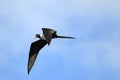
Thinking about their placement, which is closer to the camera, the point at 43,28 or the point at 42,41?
the point at 43,28

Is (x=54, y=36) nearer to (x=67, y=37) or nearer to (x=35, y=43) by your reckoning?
(x=67, y=37)

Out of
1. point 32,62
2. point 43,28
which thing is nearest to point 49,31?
point 43,28

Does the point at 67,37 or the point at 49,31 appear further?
the point at 67,37

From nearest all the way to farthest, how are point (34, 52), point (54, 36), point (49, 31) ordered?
1. point (49, 31)
2. point (54, 36)
3. point (34, 52)

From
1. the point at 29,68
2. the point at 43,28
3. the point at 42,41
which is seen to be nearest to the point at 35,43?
the point at 42,41

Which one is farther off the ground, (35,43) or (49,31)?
(49,31)

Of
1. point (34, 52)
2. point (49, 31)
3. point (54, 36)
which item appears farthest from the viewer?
point (34, 52)

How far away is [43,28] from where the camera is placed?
22172 millimetres

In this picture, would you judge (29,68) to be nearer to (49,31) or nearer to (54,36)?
(54,36)

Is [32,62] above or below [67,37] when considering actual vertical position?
below

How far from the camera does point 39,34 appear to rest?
27156mm

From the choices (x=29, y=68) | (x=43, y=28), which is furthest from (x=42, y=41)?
(x=43, y=28)

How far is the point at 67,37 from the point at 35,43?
11.6ft

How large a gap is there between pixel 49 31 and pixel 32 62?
6.48m
